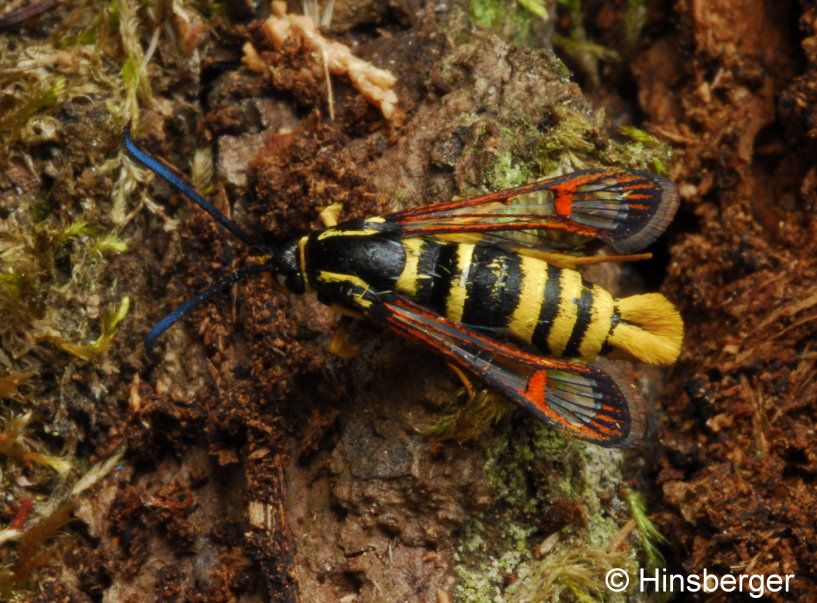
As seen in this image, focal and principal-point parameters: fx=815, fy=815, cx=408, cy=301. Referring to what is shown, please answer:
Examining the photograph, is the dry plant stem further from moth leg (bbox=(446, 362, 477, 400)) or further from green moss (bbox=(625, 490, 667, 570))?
green moss (bbox=(625, 490, 667, 570))

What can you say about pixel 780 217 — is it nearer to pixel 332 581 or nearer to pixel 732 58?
pixel 732 58

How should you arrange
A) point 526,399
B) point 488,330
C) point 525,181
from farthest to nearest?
point 525,181
point 488,330
point 526,399

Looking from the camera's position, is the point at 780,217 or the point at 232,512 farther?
the point at 780,217

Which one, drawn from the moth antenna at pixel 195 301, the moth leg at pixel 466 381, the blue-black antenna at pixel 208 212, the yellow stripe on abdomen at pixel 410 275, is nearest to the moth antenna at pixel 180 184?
the blue-black antenna at pixel 208 212

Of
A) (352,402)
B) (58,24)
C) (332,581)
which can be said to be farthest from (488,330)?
(58,24)

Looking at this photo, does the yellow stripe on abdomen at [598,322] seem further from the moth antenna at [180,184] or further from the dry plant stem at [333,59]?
the moth antenna at [180,184]

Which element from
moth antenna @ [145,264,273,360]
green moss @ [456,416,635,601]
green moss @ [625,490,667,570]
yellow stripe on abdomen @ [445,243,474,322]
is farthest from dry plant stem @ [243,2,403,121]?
green moss @ [625,490,667,570]
